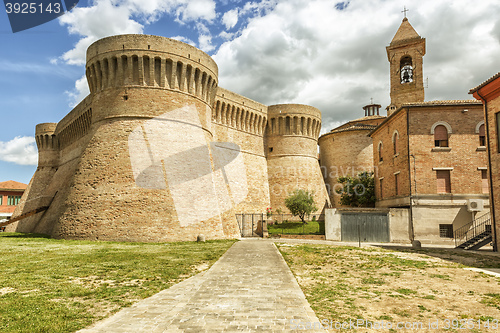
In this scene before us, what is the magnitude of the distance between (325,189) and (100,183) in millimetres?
30425

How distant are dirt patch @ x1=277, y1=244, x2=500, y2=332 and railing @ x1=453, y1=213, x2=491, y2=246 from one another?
10.7 m

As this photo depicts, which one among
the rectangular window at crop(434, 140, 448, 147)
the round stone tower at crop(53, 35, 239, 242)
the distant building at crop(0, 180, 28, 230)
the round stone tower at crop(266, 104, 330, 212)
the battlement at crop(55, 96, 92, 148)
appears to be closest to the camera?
the round stone tower at crop(53, 35, 239, 242)

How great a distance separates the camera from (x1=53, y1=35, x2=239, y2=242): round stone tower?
1934 cm

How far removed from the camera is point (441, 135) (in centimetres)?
2267

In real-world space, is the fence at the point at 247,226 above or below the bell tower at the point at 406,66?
below

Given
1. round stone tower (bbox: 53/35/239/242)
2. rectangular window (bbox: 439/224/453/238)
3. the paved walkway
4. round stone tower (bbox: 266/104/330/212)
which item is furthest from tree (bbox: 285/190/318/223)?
the paved walkway

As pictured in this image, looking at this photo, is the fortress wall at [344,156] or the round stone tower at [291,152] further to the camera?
the fortress wall at [344,156]

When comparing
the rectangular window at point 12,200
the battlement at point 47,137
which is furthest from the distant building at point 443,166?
the rectangular window at point 12,200

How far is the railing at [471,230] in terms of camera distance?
832 inches

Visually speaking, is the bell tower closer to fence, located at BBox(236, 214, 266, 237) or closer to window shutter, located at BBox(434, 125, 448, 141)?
window shutter, located at BBox(434, 125, 448, 141)

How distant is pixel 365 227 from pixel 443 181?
20.6ft

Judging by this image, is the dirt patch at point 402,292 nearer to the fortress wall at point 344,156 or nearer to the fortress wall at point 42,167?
the fortress wall at point 344,156

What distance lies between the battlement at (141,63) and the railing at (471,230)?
21.5 meters

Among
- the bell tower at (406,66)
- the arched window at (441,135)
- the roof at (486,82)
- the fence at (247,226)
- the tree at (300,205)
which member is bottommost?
the fence at (247,226)
